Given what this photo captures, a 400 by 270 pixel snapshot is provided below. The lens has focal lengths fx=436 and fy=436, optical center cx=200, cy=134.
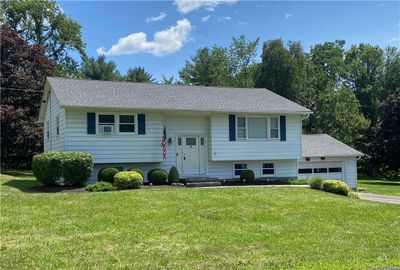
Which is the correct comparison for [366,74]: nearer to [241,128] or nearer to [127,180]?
[241,128]

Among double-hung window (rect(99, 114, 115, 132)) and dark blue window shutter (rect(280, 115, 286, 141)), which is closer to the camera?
double-hung window (rect(99, 114, 115, 132))

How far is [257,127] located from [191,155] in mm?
3872

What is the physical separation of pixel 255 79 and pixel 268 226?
125 feet

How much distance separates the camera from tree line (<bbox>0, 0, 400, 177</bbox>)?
32625 millimetres

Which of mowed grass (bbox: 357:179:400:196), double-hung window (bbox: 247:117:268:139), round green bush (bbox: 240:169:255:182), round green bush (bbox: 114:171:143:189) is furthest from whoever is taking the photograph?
mowed grass (bbox: 357:179:400:196)

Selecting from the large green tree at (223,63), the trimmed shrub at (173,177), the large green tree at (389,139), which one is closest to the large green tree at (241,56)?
the large green tree at (223,63)

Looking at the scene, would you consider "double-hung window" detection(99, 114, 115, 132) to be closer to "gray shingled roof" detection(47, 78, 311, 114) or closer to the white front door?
"gray shingled roof" detection(47, 78, 311, 114)

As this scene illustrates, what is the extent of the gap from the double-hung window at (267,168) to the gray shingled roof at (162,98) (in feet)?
10.00

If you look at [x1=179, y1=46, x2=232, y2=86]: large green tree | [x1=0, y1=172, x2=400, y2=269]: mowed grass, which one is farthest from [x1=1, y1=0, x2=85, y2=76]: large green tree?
[x1=0, y1=172, x2=400, y2=269]: mowed grass

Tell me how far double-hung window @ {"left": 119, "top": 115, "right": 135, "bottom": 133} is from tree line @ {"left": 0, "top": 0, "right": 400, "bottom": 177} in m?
13.0

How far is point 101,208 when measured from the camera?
12.1 m

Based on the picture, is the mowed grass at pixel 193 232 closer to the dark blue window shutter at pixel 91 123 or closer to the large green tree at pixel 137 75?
the dark blue window shutter at pixel 91 123

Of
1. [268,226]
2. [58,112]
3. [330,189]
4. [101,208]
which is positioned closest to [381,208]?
[330,189]

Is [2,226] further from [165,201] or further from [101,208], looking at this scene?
[165,201]
